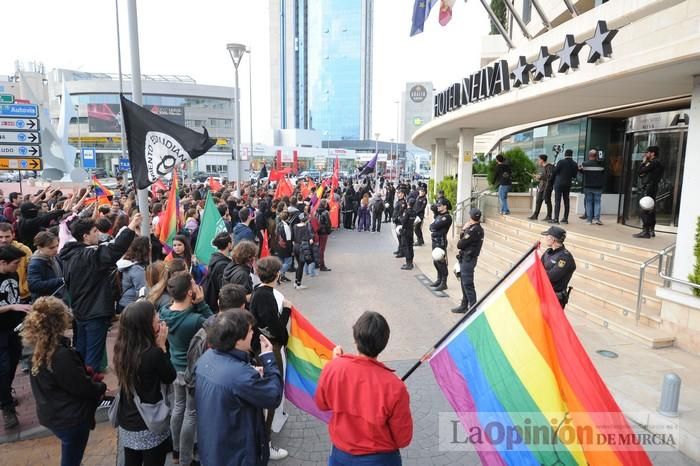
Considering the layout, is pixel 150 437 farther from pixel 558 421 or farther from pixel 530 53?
pixel 530 53

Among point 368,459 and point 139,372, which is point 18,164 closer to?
point 139,372

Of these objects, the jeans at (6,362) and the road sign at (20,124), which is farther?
the road sign at (20,124)

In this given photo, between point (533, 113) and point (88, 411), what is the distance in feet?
42.4

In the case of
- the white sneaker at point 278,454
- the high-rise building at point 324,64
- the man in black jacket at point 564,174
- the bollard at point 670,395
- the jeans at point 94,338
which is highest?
the high-rise building at point 324,64

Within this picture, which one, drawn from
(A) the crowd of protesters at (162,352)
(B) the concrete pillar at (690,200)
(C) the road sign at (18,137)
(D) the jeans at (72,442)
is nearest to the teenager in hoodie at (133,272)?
(A) the crowd of protesters at (162,352)

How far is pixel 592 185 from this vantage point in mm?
12477

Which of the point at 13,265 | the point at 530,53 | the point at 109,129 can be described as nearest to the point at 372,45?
the point at 109,129

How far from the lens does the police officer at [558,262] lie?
6062 mm

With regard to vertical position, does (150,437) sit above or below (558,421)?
below

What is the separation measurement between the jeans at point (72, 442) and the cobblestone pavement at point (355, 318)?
32.1 inches

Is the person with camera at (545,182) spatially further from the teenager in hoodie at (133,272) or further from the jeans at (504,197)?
the teenager in hoodie at (133,272)

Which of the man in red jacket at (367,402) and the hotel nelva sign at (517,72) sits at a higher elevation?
the hotel nelva sign at (517,72)

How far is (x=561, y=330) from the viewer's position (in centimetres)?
260

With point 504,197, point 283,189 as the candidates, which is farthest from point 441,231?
point 283,189
